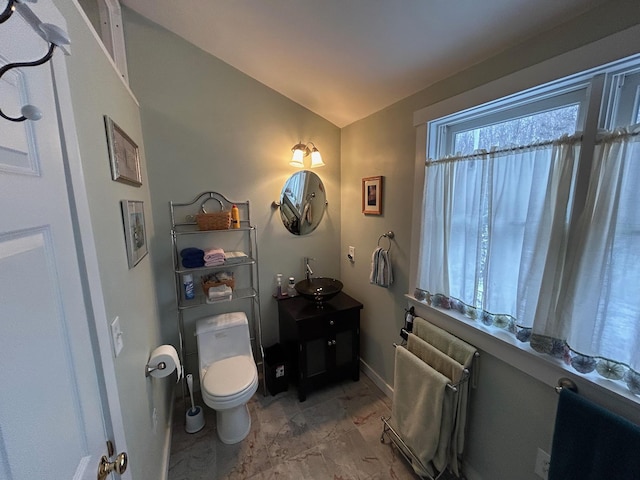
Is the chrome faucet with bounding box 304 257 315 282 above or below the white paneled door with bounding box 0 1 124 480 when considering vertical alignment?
below

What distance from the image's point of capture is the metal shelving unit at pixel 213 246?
6.64 ft

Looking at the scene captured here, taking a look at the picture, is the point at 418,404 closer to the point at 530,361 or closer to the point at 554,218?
the point at 530,361

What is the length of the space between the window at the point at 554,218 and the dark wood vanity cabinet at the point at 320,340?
923 millimetres

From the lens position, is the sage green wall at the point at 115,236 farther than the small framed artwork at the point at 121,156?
No

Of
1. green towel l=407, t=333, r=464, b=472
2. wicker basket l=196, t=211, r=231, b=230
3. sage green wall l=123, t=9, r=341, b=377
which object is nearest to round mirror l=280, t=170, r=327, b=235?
sage green wall l=123, t=9, r=341, b=377

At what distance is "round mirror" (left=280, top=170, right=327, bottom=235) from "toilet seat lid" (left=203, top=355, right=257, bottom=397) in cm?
116

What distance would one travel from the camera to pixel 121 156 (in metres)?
1.21

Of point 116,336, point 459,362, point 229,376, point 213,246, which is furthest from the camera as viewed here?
point 213,246

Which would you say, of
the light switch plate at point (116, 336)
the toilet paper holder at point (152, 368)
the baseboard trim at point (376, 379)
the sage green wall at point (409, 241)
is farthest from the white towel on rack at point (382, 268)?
the light switch plate at point (116, 336)

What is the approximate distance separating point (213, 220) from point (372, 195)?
4.06ft

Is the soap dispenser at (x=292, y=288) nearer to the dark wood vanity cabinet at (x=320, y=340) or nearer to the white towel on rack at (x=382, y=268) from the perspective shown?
the dark wood vanity cabinet at (x=320, y=340)

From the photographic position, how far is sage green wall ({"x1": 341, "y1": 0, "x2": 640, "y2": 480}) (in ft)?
3.58

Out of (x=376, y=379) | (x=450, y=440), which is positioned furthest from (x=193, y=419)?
(x=450, y=440)

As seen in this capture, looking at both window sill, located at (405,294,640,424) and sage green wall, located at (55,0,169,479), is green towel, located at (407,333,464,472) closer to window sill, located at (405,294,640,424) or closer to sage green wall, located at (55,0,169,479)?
window sill, located at (405,294,640,424)
